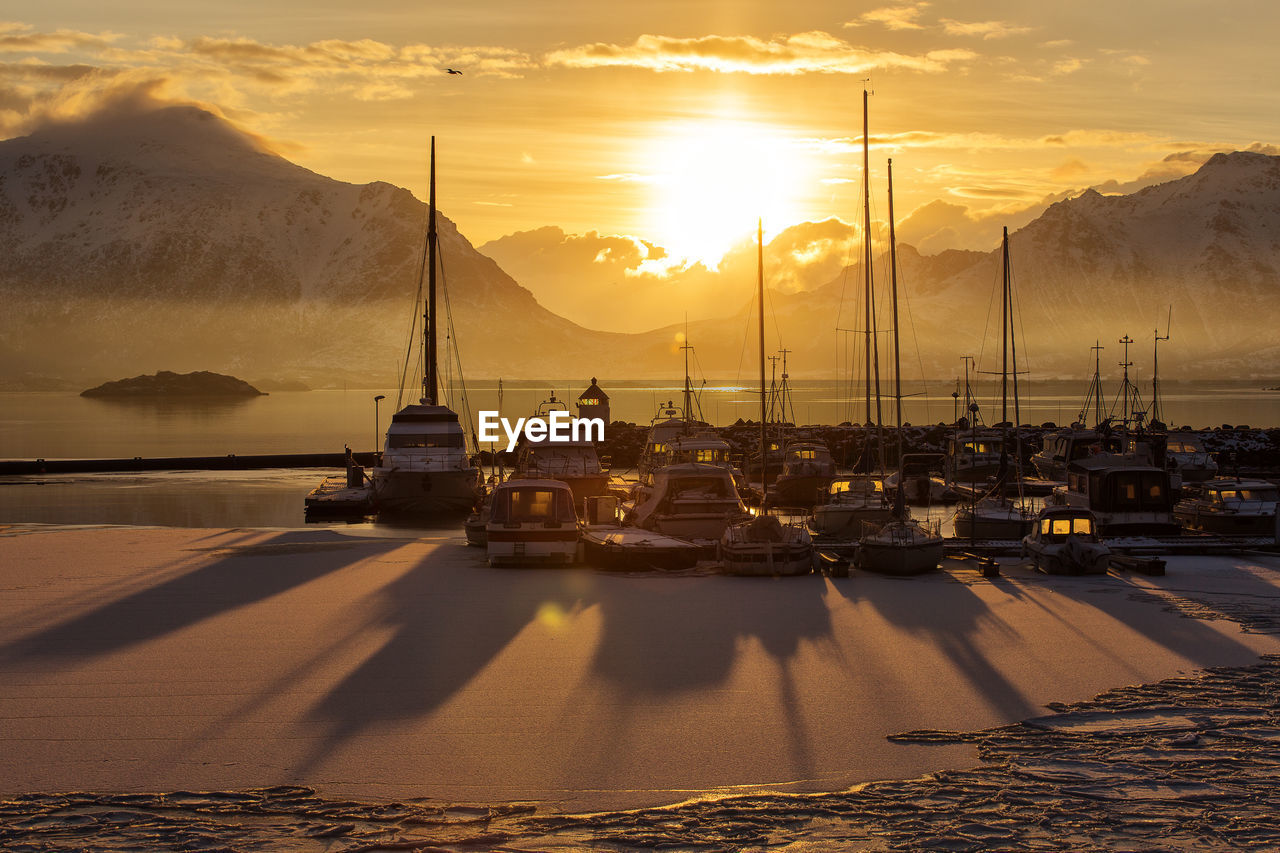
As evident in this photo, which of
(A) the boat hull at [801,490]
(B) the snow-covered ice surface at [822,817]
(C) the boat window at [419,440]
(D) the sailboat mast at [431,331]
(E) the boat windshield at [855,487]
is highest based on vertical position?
(D) the sailboat mast at [431,331]

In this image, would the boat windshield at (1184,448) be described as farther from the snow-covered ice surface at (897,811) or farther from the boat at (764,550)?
the snow-covered ice surface at (897,811)

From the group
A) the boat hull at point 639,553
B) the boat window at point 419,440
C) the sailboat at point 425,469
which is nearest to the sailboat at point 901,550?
the boat hull at point 639,553

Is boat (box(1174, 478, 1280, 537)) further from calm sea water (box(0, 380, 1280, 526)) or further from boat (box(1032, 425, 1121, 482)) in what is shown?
calm sea water (box(0, 380, 1280, 526))

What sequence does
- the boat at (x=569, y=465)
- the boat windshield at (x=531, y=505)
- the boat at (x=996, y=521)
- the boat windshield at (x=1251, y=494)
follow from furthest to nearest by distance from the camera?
the boat at (x=569, y=465), the boat windshield at (x=1251, y=494), the boat at (x=996, y=521), the boat windshield at (x=531, y=505)

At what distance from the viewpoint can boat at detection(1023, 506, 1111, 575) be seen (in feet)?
87.5

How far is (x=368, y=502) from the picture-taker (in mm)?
48281

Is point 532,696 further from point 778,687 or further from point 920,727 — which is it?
point 920,727

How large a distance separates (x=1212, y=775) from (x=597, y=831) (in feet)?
21.3

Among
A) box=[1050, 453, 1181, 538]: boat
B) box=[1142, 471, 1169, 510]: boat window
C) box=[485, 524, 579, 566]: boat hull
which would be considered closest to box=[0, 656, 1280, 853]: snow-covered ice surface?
box=[485, 524, 579, 566]: boat hull

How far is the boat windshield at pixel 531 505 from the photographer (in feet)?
91.9

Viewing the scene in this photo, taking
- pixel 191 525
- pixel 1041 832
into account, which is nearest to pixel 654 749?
pixel 1041 832

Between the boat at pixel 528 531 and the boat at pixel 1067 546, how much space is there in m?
10.3

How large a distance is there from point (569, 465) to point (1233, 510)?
69.2 ft

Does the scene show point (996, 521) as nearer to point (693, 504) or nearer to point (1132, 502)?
point (1132, 502)
